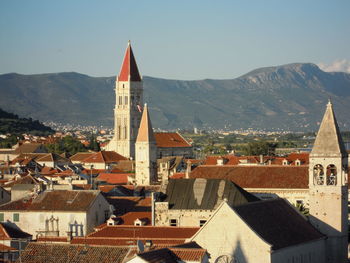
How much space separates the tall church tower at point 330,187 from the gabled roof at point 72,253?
1517 cm

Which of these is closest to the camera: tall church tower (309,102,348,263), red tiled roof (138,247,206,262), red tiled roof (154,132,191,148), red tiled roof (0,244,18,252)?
red tiled roof (138,247,206,262)

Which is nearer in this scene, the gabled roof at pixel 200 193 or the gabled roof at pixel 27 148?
the gabled roof at pixel 200 193

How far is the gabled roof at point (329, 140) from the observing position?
5691cm

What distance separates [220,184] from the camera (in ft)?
206

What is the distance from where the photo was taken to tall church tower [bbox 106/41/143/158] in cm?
17188

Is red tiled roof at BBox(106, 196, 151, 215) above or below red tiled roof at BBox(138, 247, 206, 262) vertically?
below

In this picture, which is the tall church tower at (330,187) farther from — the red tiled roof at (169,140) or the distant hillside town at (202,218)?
the red tiled roof at (169,140)

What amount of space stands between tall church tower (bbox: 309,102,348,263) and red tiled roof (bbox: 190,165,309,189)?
59.7 ft

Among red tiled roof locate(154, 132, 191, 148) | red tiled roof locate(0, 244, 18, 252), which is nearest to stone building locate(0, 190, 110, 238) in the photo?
red tiled roof locate(0, 244, 18, 252)

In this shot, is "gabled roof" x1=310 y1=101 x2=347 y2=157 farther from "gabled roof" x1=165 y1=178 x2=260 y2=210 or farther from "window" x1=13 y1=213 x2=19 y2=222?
"window" x1=13 y1=213 x2=19 y2=222

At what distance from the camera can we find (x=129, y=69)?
171 m

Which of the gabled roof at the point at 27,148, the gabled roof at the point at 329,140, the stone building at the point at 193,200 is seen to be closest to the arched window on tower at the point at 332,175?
the gabled roof at the point at 329,140

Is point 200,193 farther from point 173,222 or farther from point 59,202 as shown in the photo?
point 59,202

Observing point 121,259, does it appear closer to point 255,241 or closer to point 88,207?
point 255,241
